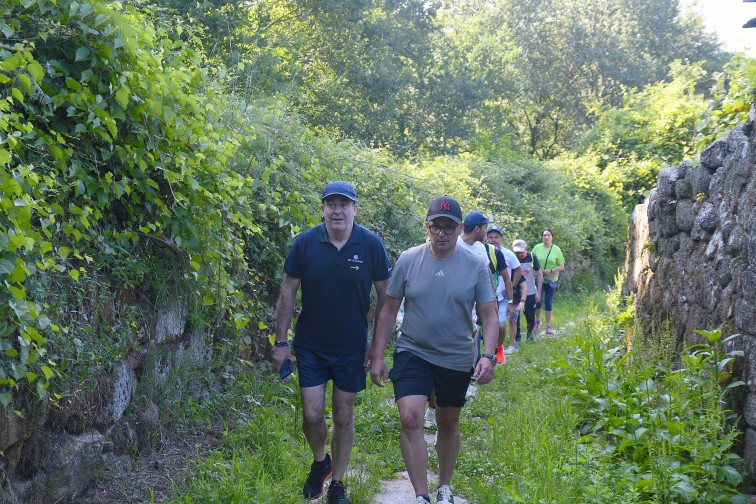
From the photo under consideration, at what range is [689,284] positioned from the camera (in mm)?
6703

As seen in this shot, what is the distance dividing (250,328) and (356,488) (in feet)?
9.15

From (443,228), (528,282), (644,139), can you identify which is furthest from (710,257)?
(644,139)

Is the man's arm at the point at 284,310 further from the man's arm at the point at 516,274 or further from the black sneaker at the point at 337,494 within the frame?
the man's arm at the point at 516,274

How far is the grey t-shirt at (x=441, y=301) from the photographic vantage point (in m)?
4.74

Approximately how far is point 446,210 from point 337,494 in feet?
6.74

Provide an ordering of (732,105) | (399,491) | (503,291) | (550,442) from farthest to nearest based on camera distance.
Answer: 1. (503,291)
2. (732,105)
3. (550,442)
4. (399,491)

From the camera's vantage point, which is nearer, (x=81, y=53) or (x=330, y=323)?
(x=81, y=53)

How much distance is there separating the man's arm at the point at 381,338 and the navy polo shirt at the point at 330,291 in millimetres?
109

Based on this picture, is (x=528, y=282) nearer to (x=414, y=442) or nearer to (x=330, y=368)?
(x=330, y=368)

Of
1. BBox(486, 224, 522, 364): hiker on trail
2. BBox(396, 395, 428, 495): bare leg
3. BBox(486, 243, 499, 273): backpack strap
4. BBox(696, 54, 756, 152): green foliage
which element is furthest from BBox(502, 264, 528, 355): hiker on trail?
BBox(396, 395, 428, 495): bare leg

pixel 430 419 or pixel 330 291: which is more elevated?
pixel 330 291

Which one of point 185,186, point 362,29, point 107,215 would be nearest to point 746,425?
point 185,186

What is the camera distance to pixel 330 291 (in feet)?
15.9

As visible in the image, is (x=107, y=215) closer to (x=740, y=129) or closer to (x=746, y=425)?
(x=746, y=425)
